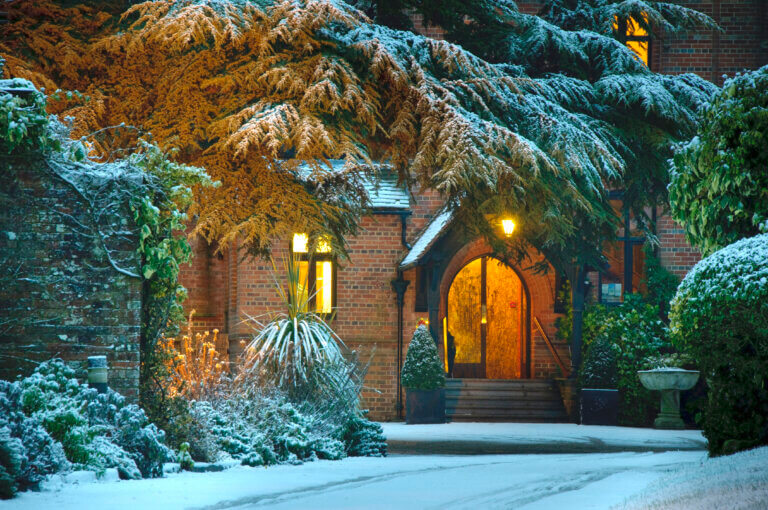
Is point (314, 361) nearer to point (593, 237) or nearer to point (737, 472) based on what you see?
point (737, 472)

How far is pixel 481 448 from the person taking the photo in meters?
12.3

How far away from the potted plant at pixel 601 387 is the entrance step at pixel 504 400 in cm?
127

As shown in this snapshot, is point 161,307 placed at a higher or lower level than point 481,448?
higher

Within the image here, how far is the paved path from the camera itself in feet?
39.9

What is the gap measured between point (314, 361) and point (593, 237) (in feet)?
21.1

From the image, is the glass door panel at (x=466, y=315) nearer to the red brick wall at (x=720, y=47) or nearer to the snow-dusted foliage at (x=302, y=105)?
the red brick wall at (x=720, y=47)

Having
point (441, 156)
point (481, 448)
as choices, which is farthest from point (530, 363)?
point (441, 156)

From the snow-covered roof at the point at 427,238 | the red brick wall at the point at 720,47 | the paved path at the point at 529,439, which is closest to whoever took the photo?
the paved path at the point at 529,439

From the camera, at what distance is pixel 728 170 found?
10.1m

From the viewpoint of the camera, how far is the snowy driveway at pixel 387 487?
631cm

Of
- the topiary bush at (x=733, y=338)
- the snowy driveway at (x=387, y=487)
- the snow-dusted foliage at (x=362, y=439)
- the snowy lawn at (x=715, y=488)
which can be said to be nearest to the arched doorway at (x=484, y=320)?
the snow-dusted foliage at (x=362, y=439)

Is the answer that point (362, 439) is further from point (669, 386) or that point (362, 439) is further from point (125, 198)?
point (669, 386)

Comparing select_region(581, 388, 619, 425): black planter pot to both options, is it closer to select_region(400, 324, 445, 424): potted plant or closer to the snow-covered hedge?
select_region(400, 324, 445, 424): potted plant

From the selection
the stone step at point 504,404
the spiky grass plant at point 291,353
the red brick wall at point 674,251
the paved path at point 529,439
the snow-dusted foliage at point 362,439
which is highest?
the red brick wall at point 674,251
